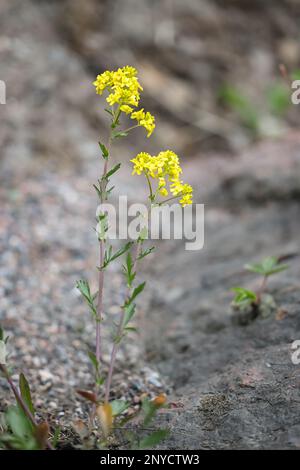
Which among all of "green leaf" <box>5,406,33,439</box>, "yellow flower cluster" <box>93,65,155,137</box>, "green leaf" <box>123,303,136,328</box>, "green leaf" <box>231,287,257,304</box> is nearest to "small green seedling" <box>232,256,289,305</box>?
"green leaf" <box>231,287,257,304</box>

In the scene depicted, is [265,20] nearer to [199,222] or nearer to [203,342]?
[199,222]

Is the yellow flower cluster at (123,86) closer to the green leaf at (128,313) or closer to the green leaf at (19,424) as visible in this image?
the green leaf at (128,313)

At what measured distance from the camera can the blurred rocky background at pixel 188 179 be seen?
85.2 inches

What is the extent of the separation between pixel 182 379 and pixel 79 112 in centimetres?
342

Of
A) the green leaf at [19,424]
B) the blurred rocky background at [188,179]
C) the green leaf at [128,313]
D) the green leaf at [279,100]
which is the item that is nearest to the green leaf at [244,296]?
the blurred rocky background at [188,179]

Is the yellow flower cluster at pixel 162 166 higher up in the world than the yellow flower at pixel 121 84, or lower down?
lower down

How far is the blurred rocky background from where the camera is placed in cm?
216

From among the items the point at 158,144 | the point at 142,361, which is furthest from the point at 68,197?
the point at 142,361

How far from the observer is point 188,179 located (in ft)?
16.1

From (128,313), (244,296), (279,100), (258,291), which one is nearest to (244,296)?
(244,296)

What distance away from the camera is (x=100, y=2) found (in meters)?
5.41

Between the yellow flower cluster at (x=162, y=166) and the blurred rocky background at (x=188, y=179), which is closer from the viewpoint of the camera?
the yellow flower cluster at (x=162, y=166)

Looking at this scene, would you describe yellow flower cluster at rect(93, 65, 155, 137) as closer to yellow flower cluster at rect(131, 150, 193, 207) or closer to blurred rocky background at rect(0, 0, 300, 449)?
yellow flower cluster at rect(131, 150, 193, 207)
